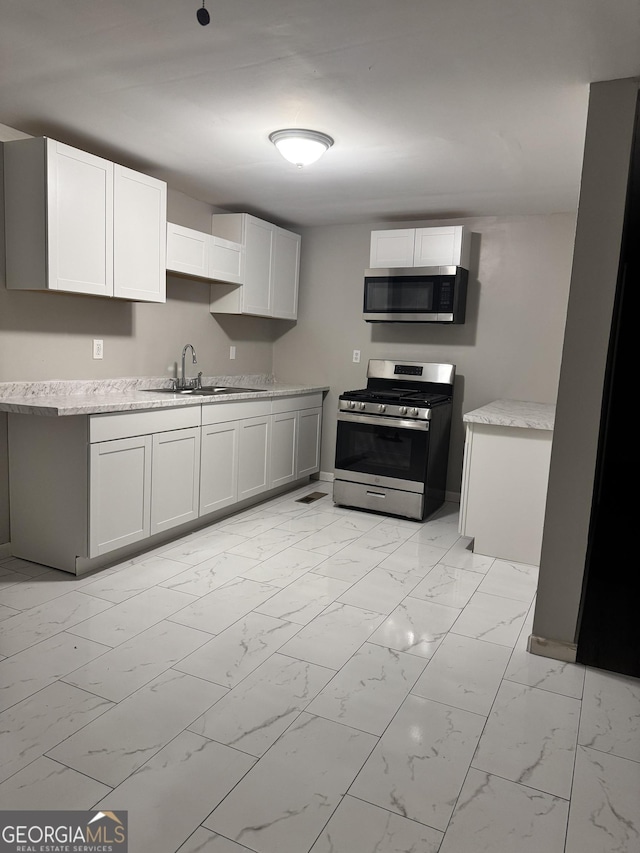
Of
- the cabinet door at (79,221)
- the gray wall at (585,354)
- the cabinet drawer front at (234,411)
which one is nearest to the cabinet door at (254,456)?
the cabinet drawer front at (234,411)

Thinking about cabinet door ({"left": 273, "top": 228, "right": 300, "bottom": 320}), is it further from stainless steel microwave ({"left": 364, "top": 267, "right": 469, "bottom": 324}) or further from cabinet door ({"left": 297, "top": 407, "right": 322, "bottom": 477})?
cabinet door ({"left": 297, "top": 407, "right": 322, "bottom": 477})

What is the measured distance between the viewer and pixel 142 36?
2.06m

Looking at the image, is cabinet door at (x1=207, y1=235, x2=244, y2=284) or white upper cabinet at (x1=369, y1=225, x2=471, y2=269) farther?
white upper cabinet at (x1=369, y1=225, x2=471, y2=269)

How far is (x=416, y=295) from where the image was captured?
440 centimetres

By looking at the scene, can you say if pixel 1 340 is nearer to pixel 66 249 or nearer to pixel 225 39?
pixel 66 249

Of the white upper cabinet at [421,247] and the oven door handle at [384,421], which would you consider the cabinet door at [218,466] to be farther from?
the white upper cabinet at [421,247]

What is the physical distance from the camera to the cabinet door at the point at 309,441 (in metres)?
4.89

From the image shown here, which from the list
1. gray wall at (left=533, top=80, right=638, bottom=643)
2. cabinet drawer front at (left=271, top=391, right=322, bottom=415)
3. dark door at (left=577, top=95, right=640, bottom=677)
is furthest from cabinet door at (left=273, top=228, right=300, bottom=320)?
dark door at (left=577, top=95, right=640, bottom=677)

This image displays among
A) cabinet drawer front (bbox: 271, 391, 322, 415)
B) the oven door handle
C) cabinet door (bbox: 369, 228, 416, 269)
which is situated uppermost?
cabinet door (bbox: 369, 228, 416, 269)

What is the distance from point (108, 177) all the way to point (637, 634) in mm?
3242

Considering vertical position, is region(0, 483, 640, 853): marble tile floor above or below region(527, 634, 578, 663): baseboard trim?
below

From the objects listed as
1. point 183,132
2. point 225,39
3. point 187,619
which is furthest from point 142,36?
point 187,619

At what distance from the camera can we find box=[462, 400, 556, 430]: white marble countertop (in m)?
3.29

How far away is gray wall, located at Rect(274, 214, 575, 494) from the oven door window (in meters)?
0.67
